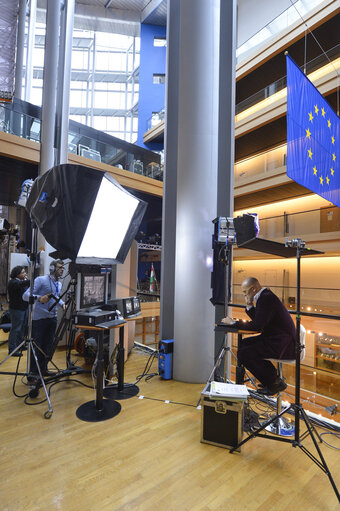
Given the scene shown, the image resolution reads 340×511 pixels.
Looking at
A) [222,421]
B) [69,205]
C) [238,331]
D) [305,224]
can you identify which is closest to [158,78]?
[305,224]

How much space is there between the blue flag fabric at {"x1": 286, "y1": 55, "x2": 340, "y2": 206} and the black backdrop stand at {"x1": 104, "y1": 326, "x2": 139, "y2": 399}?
8.22 feet

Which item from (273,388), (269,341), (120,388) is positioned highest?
(269,341)

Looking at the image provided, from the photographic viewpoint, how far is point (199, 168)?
4.13m

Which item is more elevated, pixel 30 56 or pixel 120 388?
pixel 30 56

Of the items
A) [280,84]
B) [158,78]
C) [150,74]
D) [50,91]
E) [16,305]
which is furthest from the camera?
[158,78]

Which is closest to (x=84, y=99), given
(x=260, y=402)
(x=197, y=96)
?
(x=197, y=96)

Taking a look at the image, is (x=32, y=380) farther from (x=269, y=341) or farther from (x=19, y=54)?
(x=19, y=54)

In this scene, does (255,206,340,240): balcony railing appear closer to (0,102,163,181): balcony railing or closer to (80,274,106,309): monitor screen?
(0,102,163,181): balcony railing

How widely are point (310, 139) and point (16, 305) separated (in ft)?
15.9

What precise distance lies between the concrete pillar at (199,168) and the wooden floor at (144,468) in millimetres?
1160

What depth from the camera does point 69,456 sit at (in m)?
2.18

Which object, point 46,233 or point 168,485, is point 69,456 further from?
point 46,233

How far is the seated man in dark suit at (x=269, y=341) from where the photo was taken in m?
2.43

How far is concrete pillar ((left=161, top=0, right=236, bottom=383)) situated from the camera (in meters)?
3.97
